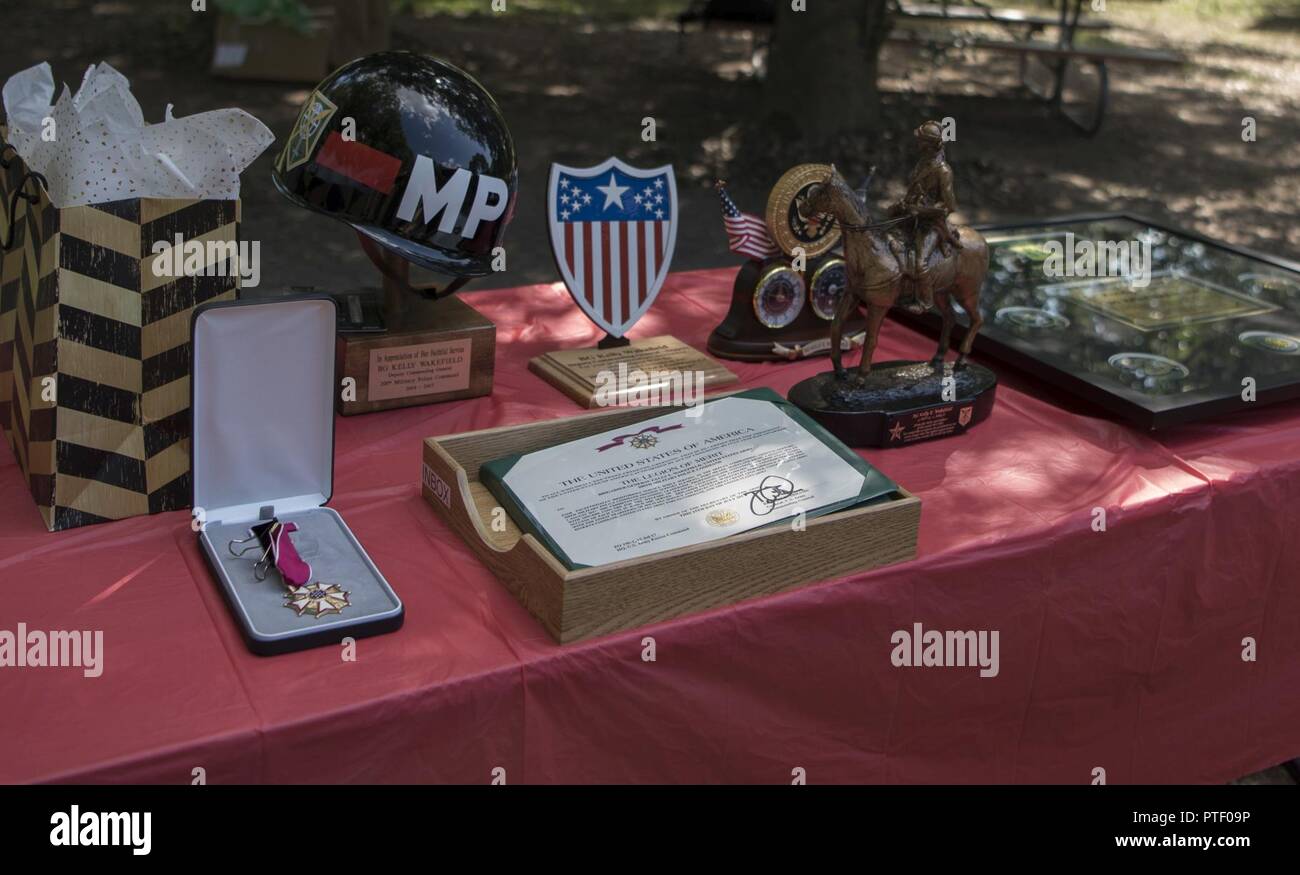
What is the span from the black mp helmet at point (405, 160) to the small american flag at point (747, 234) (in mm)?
526

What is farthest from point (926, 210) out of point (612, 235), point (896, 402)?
point (612, 235)

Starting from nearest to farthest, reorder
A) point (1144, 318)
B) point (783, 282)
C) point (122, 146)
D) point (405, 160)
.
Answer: point (122, 146)
point (405, 160)
point (783, 282)
point (1144, 318)

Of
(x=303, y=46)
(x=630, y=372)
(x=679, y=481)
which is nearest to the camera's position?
(x=679, y=481)

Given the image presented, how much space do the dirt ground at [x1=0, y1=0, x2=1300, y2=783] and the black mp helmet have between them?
3.27m

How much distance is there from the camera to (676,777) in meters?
1.80

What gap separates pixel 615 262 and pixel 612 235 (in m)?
0.05

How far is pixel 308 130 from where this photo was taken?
2094mm

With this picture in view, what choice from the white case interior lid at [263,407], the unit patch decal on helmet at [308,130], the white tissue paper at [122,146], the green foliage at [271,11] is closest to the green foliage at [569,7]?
the green foliage at [271,11]

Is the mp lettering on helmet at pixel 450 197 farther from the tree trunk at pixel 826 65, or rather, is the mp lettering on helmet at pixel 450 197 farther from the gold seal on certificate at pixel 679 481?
the tree trunk at pixel 826 65

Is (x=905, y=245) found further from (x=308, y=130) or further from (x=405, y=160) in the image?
(x=308, y=130)

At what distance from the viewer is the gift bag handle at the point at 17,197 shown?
183cm
